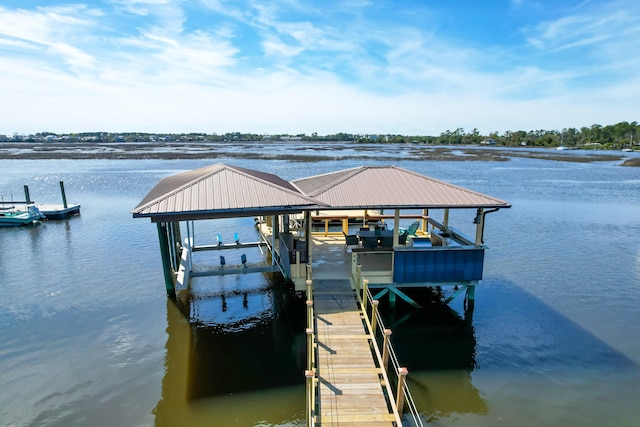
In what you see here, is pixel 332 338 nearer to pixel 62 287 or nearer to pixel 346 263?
Result: pixel 346 263

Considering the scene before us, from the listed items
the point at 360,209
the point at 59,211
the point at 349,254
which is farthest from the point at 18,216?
the point at 360,209

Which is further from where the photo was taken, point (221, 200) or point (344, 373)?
point (221, 200)

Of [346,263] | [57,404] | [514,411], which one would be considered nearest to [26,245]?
[57,404]

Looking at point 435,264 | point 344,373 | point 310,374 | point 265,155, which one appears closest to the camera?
point 310,374

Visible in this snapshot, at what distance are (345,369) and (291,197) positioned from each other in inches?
187

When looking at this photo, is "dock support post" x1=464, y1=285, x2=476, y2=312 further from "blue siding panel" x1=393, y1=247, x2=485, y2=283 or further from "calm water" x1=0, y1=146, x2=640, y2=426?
"blue siding panel" x1=393, y1=247, x2=485, y2=283

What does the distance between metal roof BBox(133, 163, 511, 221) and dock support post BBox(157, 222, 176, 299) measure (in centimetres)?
121

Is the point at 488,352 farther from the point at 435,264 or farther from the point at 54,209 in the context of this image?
the point at 54,209

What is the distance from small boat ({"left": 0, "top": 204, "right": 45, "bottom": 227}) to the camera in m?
25.7

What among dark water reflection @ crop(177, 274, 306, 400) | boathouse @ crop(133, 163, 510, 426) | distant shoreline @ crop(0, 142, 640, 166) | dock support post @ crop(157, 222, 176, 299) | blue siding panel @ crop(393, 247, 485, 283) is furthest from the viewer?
distant shoreline @ crop(0, 142, 640, 166)

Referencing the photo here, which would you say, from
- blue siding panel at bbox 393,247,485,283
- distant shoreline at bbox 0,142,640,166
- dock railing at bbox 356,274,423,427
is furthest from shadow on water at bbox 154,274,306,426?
distant shoreline at bbox 0,142,640,166

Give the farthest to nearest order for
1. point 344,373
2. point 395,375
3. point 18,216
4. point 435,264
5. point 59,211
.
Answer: point 59,211, point 18,216, point 435,264, point 395,375, point 344,373

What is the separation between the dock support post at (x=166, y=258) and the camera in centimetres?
1237

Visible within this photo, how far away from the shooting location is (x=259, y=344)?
11469 mm
